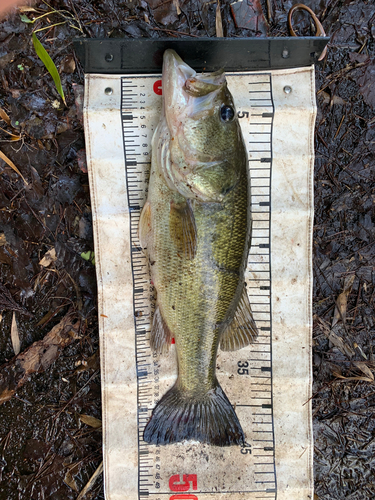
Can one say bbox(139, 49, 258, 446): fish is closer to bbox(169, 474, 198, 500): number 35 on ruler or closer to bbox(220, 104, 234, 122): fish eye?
bbox(220, 104, 234, 122): fish eye

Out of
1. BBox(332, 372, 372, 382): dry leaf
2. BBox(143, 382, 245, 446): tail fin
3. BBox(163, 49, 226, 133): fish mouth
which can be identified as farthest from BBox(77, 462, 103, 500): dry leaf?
BBox(163, 49, 226, 133): fish mouth

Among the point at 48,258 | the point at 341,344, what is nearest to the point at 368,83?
the point at 341,344

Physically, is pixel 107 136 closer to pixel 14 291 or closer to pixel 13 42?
pixel 13 42

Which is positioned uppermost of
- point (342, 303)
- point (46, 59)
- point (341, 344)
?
point (46, 59)

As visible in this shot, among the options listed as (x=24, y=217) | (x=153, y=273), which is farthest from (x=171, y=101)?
(x=24, y=217)

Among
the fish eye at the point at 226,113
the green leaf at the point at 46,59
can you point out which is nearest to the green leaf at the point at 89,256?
the green leaf at the point at 46,59

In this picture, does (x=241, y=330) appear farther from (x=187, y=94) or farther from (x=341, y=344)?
(x=187, y=94)

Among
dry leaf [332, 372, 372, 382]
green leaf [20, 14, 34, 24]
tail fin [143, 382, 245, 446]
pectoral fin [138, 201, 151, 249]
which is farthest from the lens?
dry leaf [332, 372, 372, 382]
